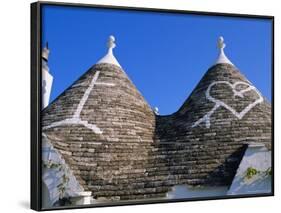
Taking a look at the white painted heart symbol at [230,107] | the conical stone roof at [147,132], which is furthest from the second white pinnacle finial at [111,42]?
the white painted heart symbol at [230,107]

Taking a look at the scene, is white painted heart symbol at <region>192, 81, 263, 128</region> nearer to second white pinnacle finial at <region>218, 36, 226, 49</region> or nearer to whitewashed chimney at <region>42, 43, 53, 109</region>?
second white pinnacle finial at <region>218, 36, 226, 49</region>

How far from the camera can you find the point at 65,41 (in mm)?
10680

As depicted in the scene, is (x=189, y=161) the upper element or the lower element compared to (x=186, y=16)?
lower

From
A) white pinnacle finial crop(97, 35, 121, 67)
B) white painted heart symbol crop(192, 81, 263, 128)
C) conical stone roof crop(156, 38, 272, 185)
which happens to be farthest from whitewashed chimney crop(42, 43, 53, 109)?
white painted heart symbol crop(192, 81, 263, 128)

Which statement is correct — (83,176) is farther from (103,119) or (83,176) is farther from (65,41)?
(65,41)

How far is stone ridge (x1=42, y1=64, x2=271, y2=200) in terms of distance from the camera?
10812mm

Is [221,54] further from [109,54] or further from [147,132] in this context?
[109,54]

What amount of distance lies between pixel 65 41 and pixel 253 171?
3.07 meters

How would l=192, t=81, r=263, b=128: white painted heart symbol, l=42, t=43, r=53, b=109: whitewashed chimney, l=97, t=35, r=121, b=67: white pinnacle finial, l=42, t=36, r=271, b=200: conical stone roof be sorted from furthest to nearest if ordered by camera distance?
l=192, t=81, r=263, b=128: white painted heart symbol → l=97, t=35, r=121, b=67: white pinnacle finial → l=42, t=36, r=271, b=200: conical stone roof → l=42, t=43, r=53, b=109: whitewashed chimney

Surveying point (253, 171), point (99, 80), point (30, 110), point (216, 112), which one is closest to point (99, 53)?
point (99, 80)

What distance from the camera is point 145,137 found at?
1128 cm

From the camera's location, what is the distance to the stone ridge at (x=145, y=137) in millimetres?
10812

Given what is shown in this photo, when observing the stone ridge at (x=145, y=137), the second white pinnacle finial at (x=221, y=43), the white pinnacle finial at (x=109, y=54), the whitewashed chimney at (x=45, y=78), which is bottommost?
the stone ridge at (x=145, y=137)

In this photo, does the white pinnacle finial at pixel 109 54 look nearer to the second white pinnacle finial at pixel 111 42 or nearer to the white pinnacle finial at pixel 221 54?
the second white pinnacle finial at pixel 111 42
